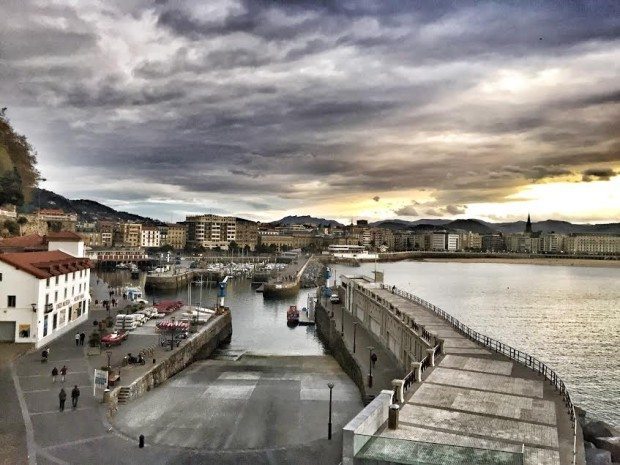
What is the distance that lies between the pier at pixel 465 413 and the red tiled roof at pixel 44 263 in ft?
82.0

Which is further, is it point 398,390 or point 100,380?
point 100,380

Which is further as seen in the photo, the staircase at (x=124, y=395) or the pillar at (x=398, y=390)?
the staircase at (x=124, y=395)

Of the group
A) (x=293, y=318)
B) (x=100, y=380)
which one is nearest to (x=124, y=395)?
(x=100, y=380)

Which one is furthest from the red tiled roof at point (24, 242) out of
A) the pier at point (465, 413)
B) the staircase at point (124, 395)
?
the pier at point (465, 413)

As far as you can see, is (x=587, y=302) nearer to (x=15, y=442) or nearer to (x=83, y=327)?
(x=83, y=327)

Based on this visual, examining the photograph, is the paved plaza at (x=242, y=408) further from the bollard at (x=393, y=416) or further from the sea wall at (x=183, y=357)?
the bollard at (x=393, y=416)

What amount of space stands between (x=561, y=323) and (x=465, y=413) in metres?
65.2

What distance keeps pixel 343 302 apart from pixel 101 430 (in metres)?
49.2

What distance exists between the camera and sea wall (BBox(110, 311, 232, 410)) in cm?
2970

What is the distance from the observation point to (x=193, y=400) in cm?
3084

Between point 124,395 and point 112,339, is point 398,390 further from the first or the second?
point 112,339

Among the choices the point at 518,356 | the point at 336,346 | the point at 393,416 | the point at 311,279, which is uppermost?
the point at 518,356

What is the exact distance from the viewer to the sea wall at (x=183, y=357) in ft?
97.5

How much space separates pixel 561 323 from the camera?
255ft
